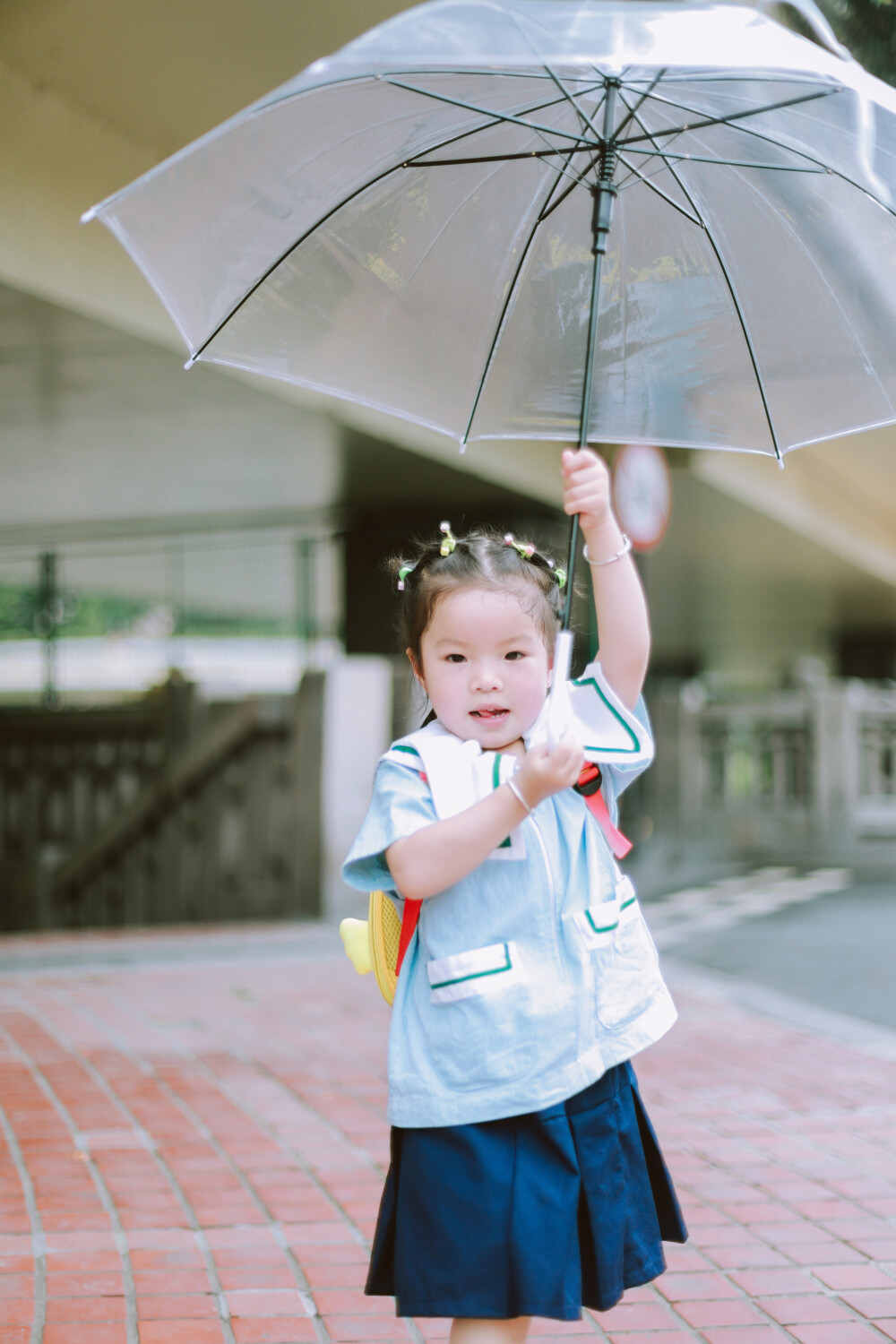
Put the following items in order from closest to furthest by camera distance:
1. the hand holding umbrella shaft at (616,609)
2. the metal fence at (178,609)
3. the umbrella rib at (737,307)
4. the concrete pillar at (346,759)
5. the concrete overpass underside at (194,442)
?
the hand holding umbrella shaft at (616,609)
the umbrella rib at (737,307)
the concrete overpass underside at (194,442)
the concrete pillar at (346,759)
the metal fence at (178,609)

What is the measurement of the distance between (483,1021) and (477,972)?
67 millimetres

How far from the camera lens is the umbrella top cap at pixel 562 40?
1596 mm

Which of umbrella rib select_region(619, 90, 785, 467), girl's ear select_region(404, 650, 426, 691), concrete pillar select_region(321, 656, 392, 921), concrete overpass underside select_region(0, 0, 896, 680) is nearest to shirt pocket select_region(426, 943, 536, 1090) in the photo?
girl's ear select_region(404, 650, 426, 691)

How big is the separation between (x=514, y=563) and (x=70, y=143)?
457cm

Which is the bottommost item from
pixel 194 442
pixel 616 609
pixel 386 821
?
pixel 386 821

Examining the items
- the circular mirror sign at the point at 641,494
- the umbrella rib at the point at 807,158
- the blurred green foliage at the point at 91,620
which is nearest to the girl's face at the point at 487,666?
the umbrella rib at the point at 807,158

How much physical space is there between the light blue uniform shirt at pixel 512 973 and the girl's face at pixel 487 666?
9cm

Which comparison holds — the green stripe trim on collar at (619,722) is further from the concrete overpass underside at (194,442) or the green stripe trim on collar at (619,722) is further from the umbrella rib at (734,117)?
the concrete overpass underside at (194,442)

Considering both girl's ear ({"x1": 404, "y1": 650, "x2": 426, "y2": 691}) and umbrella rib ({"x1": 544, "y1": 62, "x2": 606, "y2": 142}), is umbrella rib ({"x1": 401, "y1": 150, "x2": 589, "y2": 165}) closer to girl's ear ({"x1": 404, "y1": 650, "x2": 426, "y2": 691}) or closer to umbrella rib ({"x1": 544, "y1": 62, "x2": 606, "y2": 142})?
umbrella rib ({"x1": 544, "y1": 62, "x2": 606, "y2": 142})

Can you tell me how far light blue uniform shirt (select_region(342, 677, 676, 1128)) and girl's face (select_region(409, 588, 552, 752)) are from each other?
9 cm

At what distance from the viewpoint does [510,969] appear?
1.77m

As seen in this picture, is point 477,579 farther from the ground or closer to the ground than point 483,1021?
farther from the ground

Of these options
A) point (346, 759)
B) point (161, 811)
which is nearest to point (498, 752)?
point (346, 759)

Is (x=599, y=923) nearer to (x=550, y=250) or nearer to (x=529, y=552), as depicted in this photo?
(x=529, y=552)
